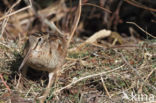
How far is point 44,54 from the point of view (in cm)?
298

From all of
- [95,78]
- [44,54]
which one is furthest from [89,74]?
[44,54]

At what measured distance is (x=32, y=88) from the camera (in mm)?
3080

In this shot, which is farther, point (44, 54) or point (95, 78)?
point (95, 78)

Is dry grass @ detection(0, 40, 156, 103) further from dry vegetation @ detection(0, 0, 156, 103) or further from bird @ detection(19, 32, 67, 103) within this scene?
bird @ detection(19, 32, 67, 103)

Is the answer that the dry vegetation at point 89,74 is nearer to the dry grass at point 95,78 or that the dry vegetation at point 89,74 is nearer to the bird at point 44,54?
the dry grass at point 95,78

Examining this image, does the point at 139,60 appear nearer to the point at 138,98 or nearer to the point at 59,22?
the point at 138,98

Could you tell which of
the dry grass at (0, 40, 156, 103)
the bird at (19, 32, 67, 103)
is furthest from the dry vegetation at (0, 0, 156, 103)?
the bird at (19, 32, 67, 103)

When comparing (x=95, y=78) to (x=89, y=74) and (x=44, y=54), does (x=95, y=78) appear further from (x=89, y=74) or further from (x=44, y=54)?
(x=44, y=54)

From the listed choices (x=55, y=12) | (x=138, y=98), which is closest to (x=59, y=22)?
(x=55, y=12)

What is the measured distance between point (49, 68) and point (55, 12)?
114 inches

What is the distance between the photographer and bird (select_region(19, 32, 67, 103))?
2.88 m

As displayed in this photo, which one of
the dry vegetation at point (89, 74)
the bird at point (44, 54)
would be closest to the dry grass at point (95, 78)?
the dry vegetation at point (89, 74)

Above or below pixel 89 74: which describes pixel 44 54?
above

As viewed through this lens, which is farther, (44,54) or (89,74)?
(89,74)
